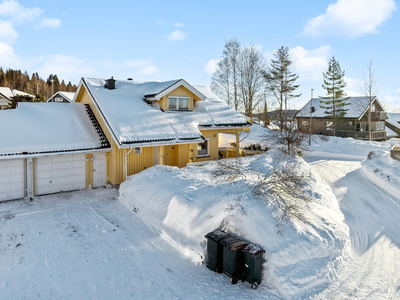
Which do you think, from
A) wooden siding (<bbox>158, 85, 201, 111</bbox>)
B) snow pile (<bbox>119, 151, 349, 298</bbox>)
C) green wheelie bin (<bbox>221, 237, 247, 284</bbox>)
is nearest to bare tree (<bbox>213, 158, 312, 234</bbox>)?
snow pile (<bbox>119, 151, 349, 298</bbox>)

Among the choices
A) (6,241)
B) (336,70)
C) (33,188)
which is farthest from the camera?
(336,70)

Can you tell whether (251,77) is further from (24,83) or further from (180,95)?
(24,83)

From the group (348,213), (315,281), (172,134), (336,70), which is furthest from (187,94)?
(336,70)

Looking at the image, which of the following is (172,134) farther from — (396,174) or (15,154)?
(396,174)

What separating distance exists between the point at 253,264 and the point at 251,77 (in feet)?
113

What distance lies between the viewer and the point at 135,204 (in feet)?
38.1

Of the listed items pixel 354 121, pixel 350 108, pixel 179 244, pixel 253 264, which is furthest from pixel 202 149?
pixel 350 108

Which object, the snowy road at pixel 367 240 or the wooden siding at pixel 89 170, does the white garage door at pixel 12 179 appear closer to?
the wooden siding at pixel 89 170

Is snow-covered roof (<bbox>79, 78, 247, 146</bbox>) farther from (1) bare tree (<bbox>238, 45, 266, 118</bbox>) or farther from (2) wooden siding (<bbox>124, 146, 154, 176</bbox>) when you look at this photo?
(1) bare tree (<bbox>238, 45, 266, 118</bbox>)

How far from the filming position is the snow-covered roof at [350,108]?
129 feet

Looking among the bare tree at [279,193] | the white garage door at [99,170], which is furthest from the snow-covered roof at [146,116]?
the bare tree at [279,193]

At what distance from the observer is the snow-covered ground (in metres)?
6.80

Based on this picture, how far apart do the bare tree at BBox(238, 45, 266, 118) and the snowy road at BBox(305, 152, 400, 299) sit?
22.6m

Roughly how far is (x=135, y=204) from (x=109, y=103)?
730 centimetres
